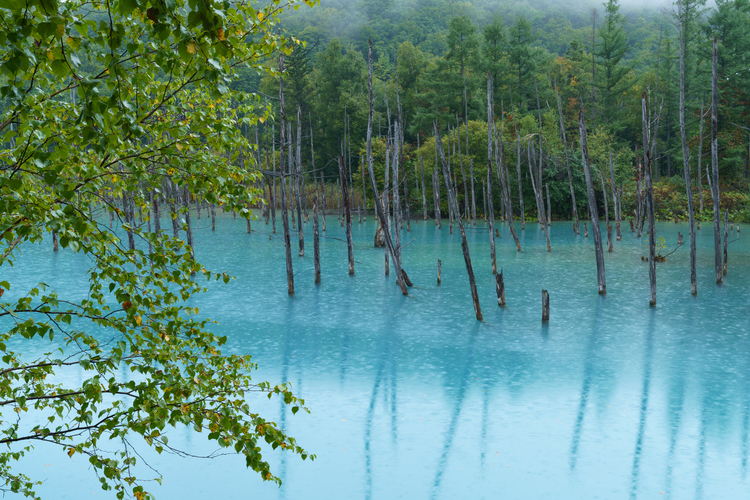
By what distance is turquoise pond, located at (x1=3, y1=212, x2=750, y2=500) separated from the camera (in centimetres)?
804

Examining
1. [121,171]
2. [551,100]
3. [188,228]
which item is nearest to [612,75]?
[551,100]

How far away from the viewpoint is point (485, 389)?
11328 mm

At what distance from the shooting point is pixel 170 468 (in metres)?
8.42

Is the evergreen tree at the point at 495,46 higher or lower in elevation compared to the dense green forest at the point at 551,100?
higher

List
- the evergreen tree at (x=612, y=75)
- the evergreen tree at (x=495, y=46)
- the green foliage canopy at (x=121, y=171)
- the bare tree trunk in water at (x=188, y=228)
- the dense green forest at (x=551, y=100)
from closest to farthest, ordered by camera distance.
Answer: the green foliage canopy at (x=121, y=171), the bare tree trunk in water at (x=188, y=228), the dense green forest at (x=551, y=100), the evergreen tree at (x=495, y=46), the evergreen tree at (x=612, y=75)

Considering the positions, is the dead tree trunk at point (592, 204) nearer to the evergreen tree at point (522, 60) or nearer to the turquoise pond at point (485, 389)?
the turquoise pond at point (485, 389)

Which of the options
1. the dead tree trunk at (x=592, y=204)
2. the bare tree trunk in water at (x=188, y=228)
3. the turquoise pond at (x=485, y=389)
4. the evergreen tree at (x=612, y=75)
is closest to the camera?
the bare tree trunk in water at (x=188, y=228)

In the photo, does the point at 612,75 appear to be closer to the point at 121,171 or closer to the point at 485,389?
the point at 485,389

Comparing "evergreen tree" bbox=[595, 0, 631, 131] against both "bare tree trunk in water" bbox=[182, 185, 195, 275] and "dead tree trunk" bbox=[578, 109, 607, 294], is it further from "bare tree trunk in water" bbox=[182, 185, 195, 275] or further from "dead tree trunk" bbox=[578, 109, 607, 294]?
"dead tree trunk" bbox=[578, 109, 607, 294]

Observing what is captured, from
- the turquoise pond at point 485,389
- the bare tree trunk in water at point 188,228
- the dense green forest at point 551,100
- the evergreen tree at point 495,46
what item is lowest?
the turquoise pond at point 485,389

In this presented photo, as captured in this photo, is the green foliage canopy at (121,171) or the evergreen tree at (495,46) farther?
the evergreen tree at (495,46)

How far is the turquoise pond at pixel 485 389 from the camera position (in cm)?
804

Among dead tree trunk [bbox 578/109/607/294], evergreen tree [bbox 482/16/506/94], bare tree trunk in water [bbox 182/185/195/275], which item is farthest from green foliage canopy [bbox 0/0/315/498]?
evergreen tree [bbox 482/16/506/94]

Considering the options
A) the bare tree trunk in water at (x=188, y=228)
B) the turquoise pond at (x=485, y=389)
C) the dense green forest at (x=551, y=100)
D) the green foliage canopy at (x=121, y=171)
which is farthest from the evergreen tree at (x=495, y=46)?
the green foliage canopy at (x=121, y=171)
